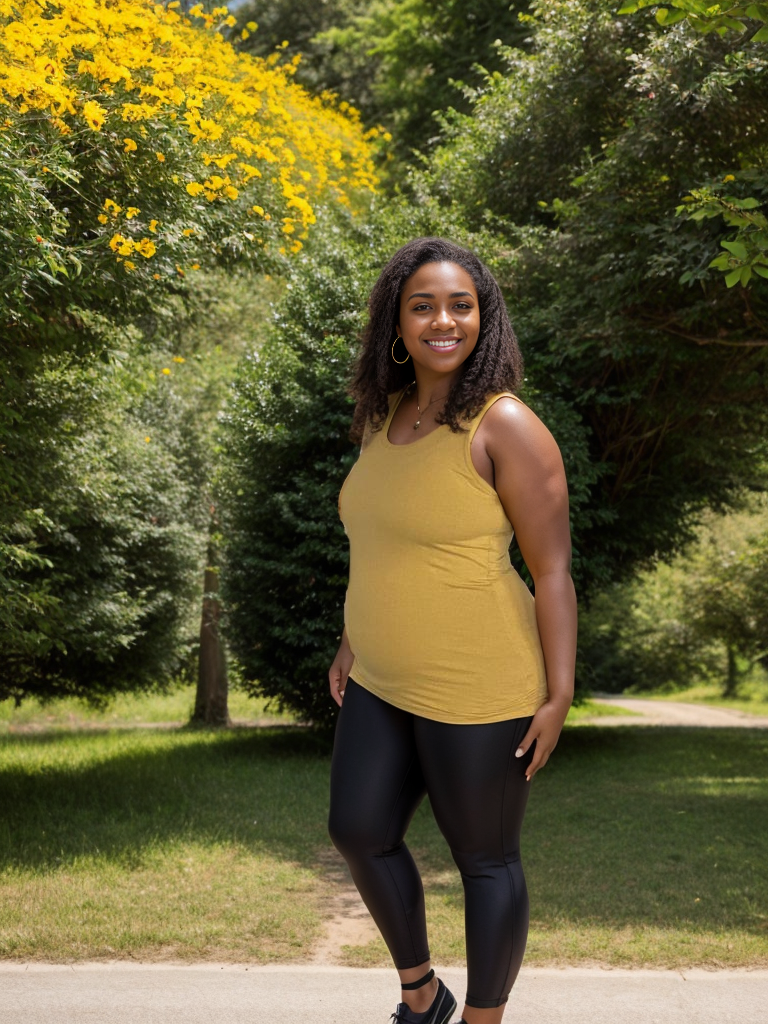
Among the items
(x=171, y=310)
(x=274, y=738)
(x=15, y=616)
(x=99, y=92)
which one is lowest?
(x=274, y=738)

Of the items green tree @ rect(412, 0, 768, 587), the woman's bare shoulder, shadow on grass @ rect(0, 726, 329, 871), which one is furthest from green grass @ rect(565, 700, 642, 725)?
the woman's bare shoulder

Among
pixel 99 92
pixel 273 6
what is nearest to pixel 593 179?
pixel 99 92

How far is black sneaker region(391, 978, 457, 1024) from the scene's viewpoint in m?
2.65

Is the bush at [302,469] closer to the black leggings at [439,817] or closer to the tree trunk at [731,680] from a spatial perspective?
the black leggings at [439,817]

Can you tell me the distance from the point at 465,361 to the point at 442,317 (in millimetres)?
134

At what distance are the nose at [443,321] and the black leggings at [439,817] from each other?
2.96 ft

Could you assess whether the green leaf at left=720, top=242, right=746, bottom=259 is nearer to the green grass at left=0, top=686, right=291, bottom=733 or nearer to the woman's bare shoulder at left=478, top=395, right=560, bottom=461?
the woman's bare shoulder at left=478, top=395, right=560, bottom=461

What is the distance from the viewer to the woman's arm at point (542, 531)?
2496mm

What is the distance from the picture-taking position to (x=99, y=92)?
5812mm

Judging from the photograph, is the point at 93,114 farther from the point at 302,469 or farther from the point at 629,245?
the point at 302,469

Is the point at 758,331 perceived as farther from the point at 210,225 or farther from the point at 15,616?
the point at 15,616

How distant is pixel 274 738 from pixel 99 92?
8568 mm

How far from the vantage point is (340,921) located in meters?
5.29

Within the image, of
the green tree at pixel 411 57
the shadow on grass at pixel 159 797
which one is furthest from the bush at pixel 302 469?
the green tree at pixel 411 57
